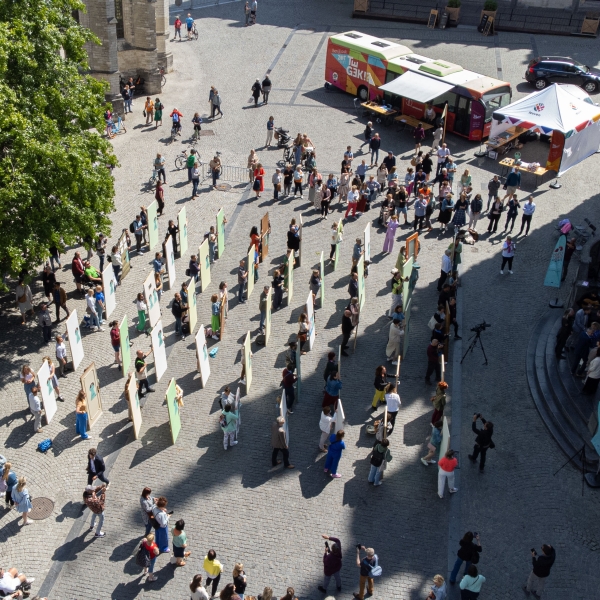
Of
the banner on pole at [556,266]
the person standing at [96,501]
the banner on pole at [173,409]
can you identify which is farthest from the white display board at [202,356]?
the banner on pole at [556,266]

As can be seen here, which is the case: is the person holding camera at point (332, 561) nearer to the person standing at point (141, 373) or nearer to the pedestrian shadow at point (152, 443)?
the pedestrian shadow at point (152, 443)

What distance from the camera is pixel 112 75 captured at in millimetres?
36969

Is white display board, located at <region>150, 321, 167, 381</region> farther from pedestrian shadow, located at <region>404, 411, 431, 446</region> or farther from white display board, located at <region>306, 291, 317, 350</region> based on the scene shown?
pedestrian shadow, located at <region>404, 411, 431, 446</region>

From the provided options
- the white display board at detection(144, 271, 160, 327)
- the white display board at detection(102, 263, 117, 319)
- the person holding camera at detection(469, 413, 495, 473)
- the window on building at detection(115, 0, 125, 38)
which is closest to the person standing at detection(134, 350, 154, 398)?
the white display board at detection(144, 271, 160, 327)

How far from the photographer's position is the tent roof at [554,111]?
3272 centimetres

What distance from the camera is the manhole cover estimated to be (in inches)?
701

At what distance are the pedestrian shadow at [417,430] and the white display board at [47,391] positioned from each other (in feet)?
27.8

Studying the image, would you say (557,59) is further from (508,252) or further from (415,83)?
(508,252)

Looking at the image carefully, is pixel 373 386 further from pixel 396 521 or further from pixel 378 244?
pixel 378 244

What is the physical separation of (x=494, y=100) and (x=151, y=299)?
19.5 m

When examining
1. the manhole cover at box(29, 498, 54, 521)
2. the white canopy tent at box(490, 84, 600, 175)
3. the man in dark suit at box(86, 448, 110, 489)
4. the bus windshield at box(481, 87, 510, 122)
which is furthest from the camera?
the bus windshield at box(481, 87, 510, 122)

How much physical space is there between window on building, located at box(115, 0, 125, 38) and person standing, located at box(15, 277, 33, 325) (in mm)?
19980

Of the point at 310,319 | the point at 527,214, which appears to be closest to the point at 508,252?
the point at 527,214

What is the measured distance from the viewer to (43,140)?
69.7ft
